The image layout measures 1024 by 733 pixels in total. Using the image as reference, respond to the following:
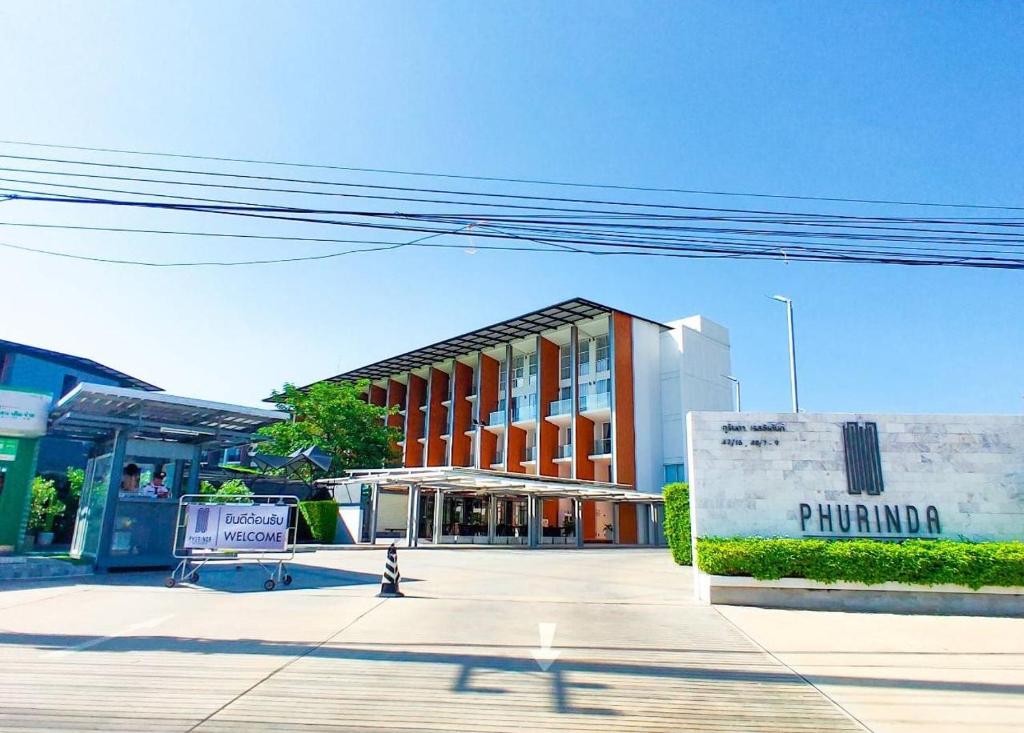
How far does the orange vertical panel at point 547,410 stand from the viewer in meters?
40.2

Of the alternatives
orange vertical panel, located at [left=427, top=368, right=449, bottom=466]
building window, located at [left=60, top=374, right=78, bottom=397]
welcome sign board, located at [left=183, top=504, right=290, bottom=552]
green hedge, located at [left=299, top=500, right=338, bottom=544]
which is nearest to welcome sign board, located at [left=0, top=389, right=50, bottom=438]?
welcome sign board, located at [left=183, top=504, right=290, bottom=552]

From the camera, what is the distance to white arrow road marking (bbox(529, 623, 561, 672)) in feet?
22.1

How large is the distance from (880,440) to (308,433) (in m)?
31.4

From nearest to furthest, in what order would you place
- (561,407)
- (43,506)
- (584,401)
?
(43,506)
(584,401)
(561,407)

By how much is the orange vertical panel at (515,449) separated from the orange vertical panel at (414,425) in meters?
11.0

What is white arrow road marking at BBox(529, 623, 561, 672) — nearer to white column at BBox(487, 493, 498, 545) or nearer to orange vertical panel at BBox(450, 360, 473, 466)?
white column at BBox(487, 493, 498, 545)

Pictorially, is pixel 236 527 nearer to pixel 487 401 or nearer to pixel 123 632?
pixel 123 632

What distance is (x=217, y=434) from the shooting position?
53.8 feet

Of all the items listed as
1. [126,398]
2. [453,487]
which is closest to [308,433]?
[453,487]

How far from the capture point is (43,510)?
23141 mm

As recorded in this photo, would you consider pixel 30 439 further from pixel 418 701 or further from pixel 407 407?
pixel 407 407

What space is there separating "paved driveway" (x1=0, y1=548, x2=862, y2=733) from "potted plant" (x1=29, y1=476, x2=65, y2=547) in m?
12.9

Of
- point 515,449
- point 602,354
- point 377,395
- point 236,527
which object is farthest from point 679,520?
point 377,395

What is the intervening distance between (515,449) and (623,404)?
29.2ft
